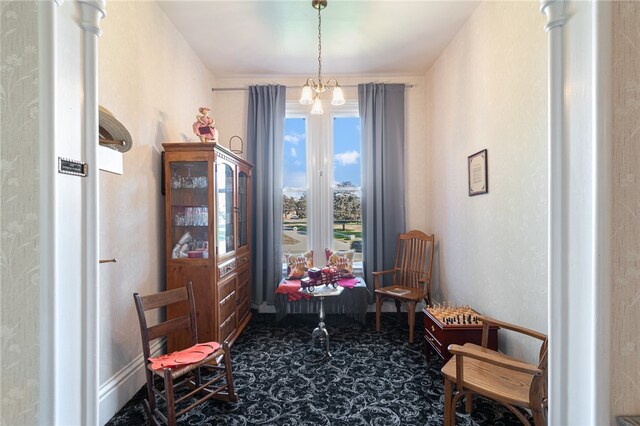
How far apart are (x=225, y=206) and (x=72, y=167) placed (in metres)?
2.06

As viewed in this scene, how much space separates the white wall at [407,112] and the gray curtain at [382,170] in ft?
0.46

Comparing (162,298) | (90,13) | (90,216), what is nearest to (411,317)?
(162,298)

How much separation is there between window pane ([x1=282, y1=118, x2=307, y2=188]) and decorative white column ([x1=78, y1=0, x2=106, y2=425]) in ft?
10.3

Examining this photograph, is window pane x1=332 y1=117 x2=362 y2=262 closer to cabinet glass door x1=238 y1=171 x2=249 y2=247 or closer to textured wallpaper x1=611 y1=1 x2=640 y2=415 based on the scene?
cabinet glass door x1=238 y1=171 x2=249 y2=247

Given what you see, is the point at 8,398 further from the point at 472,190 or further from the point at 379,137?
the point at 379,137

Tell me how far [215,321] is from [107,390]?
0.85 metres

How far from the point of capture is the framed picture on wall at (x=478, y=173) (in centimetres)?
256

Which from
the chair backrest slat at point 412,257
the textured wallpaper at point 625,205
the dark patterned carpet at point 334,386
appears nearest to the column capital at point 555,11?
the textured wallpaper at point 625,205

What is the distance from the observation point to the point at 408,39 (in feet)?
10.3

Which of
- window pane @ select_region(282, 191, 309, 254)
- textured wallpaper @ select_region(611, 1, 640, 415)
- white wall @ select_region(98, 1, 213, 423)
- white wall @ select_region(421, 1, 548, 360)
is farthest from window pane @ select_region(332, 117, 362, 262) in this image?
textured wallpaper @ select_region(611, 1, 640, 415)

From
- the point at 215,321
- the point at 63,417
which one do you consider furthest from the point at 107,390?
the point at 63,417

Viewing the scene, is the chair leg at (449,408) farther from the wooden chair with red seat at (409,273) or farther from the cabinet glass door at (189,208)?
the cabinet glass door at (189,208)

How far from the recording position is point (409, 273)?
12.1 feet

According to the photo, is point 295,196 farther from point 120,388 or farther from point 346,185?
point 120,388
